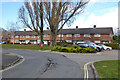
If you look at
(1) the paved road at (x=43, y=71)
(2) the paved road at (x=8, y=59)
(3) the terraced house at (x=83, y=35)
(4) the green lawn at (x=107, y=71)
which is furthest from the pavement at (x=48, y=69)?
(3) the terraced house at (x=83, y=35)

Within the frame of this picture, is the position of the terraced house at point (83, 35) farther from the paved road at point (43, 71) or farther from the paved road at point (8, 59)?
the paved road at point (43, 71)

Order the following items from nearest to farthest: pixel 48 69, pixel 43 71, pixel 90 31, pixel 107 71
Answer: pixel 107 71 < pixel 43 71 < pixel 48 69 < pixel 90 31

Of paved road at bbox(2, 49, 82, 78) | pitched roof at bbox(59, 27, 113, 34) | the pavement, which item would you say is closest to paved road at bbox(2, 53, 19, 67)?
the pavement

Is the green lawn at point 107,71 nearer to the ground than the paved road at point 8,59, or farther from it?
farther from it

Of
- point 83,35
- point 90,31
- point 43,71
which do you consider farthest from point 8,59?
point 90,31

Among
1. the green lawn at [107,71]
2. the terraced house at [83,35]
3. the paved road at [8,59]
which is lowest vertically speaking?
the paved road at [8,59]

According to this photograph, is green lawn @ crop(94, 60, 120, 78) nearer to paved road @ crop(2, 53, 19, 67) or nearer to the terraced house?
paved road @ crop(2, 53, 19, 67)

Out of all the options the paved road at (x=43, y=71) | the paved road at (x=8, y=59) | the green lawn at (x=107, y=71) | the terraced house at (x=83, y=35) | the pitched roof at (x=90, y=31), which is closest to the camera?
the green lawn at (x=107, y=71)

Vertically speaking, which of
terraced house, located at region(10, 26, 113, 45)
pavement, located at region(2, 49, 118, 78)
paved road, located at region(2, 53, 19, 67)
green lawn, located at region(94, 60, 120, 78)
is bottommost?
pavement, located at region(2, 49, 118, 78)

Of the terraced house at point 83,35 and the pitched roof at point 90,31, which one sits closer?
the terraced house at point 83,35

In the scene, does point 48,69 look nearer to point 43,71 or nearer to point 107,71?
point 43,71

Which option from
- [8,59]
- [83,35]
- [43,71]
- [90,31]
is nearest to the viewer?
[43,71]

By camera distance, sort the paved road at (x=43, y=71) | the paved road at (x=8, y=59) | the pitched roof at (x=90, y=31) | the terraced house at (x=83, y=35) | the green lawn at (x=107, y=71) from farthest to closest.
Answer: the pitched roof at (x=90, y=31), the terraced house at (x=83, y=35), the paved road at (x=8, y=59), the paved road at (x=43, y=71), the green lawn at (x=107, y=71)

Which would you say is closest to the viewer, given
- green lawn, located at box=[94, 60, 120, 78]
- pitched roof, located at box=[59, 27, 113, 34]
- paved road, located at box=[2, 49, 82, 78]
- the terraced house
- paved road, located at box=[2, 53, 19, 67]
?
green lawn, located at box=[94, 60, 120, 78]
